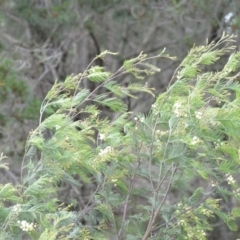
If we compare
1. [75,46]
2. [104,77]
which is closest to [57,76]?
[75,46]

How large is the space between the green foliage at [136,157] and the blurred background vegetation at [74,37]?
7.43 feet

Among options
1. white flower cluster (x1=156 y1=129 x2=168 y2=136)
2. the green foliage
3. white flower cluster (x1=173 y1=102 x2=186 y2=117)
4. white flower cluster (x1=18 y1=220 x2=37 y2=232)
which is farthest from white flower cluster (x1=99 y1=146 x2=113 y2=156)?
white flower cluster (x1=18 y1=220 x2=37 y2=232)

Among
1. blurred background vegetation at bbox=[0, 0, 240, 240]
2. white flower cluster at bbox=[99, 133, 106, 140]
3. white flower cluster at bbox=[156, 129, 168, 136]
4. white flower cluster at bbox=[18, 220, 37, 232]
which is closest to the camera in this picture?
white flower cluster at bbox=[18, 220, 37, 232]

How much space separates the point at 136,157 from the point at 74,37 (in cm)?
412

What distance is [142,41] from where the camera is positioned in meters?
7.59

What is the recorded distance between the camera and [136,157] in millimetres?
2693

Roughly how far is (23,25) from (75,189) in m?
1.93

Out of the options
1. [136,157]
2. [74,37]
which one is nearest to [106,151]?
[136,157]

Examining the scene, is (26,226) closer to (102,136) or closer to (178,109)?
(102,136)

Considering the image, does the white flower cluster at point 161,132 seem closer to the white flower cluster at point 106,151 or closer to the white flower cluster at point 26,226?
the white flower cluster at point 106,151

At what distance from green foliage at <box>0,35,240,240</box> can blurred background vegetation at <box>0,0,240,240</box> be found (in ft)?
7.43

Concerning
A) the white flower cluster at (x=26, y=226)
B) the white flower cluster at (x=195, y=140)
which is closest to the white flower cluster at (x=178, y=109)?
the white flower cluster at (x=195, y=140)

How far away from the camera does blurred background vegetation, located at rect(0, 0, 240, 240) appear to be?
5.44 metres

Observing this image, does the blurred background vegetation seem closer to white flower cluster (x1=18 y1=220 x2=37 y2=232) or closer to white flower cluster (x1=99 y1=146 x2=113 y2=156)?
white flower cluster (x1=99 y1=146 x2=113 y2=156)
